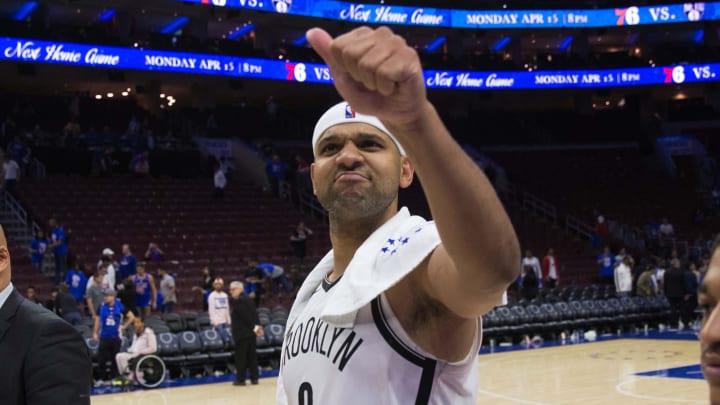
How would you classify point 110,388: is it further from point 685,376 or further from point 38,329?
point 38,329

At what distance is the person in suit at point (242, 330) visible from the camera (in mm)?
13000

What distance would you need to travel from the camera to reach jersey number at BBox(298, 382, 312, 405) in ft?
6.89

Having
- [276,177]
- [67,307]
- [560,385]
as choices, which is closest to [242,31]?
[276,177]

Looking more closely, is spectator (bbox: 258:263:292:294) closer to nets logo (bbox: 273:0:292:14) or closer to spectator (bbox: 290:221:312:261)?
spectator (bbox: 290:221:312:261)

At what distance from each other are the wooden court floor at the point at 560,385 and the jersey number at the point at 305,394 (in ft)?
30.7

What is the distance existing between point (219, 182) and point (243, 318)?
1141cm

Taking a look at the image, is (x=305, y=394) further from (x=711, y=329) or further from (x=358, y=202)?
(x=711, y=329)

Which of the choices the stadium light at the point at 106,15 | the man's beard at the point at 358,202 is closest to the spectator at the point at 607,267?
the stadium light at the point at 106,15

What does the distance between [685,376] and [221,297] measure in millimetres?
6753

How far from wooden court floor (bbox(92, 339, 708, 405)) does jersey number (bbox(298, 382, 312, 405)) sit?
9.34 m

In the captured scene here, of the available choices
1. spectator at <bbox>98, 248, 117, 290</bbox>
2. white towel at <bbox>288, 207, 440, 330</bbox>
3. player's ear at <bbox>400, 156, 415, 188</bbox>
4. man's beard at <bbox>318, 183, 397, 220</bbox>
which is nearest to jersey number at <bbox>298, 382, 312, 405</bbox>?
white towel at <bbox>288, 207, 440, 330</bbox>

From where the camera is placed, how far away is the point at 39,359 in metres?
2.86

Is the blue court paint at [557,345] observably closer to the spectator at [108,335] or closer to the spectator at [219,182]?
the spectator at [108,335]

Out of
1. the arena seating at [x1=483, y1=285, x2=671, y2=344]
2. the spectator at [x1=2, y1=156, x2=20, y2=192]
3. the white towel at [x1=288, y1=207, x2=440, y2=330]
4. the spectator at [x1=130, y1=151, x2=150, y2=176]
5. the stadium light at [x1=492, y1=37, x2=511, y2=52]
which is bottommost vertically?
the arena seating at [x1=483, y1=285, x2=671, y2=344]
